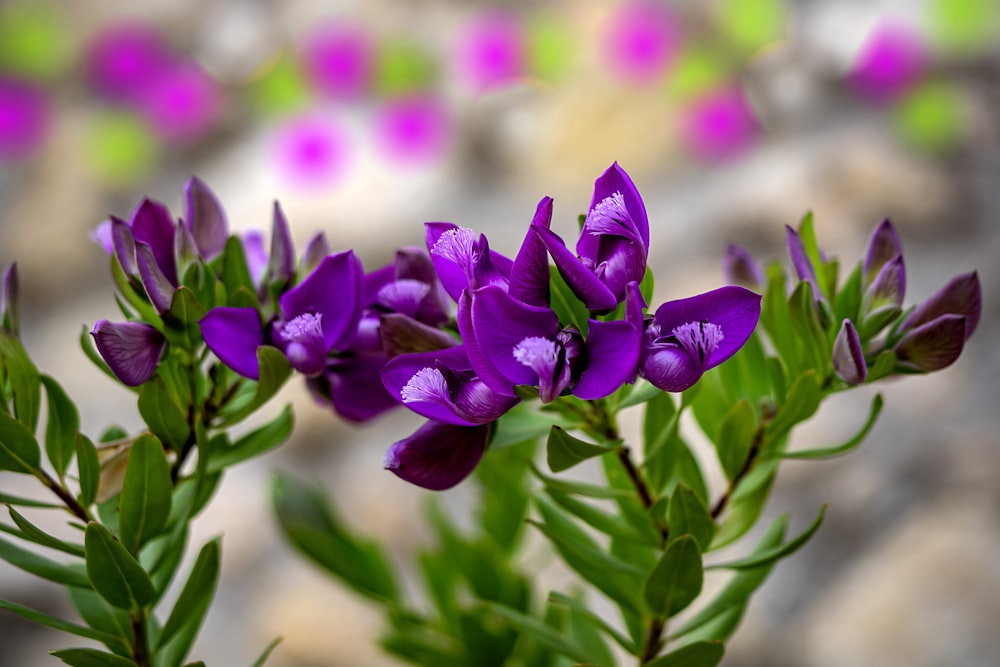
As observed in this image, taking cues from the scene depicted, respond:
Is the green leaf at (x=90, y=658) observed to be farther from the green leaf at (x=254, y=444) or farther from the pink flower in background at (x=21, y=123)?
the pink flower in background at (x=21, y=123)

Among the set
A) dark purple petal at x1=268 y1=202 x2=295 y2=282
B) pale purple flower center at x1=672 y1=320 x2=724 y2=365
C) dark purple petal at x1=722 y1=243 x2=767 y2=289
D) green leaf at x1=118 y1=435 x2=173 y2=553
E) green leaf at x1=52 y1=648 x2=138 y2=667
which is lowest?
green leaf at x1=52 y1=648 x2=138 y2=667

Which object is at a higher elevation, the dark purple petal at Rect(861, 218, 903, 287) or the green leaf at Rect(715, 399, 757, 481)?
the dark purple petal at Rect(861, 218, 903, 287)

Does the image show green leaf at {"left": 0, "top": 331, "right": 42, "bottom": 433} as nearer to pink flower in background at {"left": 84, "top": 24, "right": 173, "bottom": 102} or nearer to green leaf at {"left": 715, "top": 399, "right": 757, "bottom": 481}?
green leaf at {"left": 715, "top": 399, "right": 757, "bottom": 481}

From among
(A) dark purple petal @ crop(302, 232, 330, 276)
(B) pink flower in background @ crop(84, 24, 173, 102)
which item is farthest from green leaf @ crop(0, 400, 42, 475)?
(B) pink flower in background @ crop(84, 24, 173, 102)

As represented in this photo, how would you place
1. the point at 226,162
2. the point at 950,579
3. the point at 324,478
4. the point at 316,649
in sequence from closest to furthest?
1. the point at 950,579
2. the point at 316,649
3. the point at 324,478
4. the point at 226,162

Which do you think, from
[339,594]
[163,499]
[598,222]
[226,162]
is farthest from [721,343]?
[226,162]

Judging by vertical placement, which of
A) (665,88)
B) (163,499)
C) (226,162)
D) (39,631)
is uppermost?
(665,88)

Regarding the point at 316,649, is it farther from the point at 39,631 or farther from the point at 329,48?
the point at 329,48

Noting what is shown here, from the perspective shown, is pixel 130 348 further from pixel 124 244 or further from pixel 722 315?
pixel 722 315

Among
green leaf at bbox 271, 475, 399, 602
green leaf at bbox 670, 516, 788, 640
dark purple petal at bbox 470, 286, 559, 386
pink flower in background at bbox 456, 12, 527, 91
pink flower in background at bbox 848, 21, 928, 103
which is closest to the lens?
dark purple petal at bbox 470, 286, 559, 386
